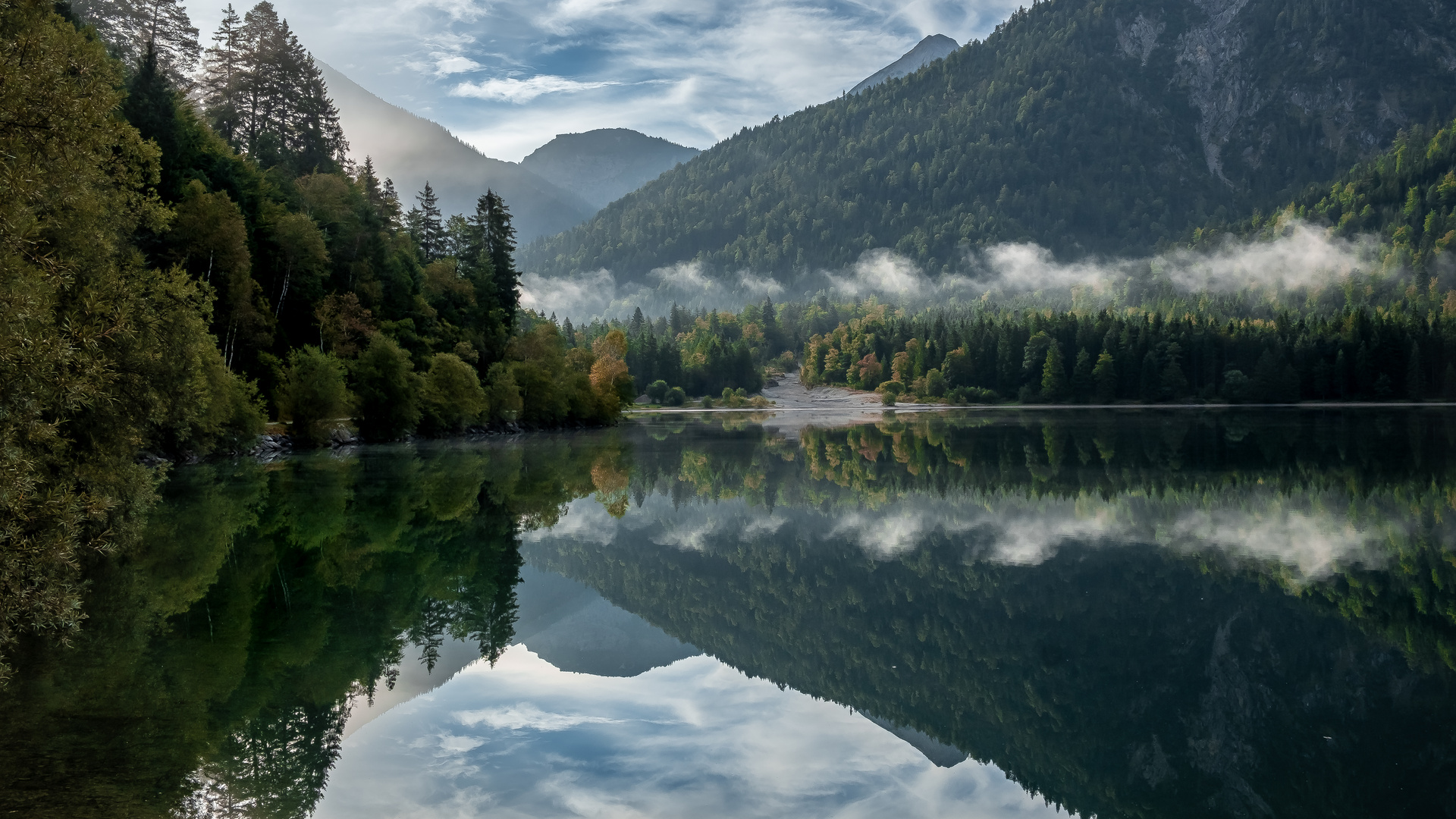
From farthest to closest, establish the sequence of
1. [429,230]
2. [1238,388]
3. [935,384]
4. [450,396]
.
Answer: [935,384], [1238,388], [429,230], [450,396]

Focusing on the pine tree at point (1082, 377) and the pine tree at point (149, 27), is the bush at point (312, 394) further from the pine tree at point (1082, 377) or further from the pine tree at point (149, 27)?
the pine tree at point (1082, 377)

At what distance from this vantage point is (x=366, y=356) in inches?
2576

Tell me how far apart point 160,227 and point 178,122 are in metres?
32.7

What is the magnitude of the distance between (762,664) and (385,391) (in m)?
57.5

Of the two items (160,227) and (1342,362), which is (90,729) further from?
(1342,362)

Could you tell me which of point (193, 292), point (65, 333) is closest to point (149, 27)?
point (193, 292)

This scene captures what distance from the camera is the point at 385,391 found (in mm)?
67625

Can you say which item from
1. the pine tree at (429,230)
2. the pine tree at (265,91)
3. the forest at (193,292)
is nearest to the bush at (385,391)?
the forest at (193,292)

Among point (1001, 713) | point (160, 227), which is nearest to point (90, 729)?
point (1001, 713)

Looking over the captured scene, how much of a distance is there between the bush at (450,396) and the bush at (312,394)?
9.03 meters

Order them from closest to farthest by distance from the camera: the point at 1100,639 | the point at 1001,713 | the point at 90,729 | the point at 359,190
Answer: the point at 90,729 → the point at 1001,713 → the point at 1100,639 → the point at 359,190

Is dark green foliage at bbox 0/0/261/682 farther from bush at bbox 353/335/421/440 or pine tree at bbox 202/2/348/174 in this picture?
pine tree at bbox 202/2/348/174

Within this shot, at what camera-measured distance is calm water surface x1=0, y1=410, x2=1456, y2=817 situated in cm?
1020

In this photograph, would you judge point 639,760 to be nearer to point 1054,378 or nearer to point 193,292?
point 193,292
